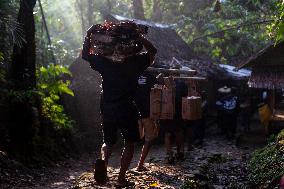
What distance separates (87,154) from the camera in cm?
1320

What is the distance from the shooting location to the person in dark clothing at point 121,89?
5.59m

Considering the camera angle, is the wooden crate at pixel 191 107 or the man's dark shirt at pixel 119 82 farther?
the wooden crate at pixel 191 107

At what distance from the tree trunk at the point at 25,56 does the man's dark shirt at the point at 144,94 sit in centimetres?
419

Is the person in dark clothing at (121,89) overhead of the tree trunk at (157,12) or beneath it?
beneath

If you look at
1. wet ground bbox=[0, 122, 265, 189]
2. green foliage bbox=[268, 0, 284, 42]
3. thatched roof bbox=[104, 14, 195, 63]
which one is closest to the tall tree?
Answer: thatched roof bbox=[104, 14, 195, 63]

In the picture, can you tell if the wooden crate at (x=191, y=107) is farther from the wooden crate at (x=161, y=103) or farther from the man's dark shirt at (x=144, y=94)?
the man's dark shirt at (x=144, y=94)

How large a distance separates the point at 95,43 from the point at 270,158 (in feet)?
14.1

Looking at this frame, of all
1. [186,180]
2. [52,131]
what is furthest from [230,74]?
[186,180]

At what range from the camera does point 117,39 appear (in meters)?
5.57

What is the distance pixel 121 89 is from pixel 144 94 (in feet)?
6.42

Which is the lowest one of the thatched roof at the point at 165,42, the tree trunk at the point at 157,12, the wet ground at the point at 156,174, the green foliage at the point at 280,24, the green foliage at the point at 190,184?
the wet ground at the point at 156,174

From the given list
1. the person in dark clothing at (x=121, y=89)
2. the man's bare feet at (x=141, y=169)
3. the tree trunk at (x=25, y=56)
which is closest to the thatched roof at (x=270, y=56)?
the tree trunk at (x=25, y=56)

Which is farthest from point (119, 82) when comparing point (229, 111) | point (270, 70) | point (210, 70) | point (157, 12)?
point (157, 12)

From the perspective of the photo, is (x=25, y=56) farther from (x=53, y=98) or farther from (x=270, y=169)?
(x=270, y=169)
